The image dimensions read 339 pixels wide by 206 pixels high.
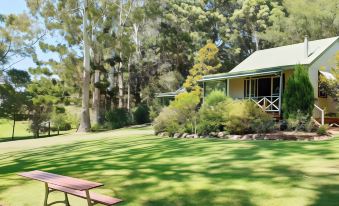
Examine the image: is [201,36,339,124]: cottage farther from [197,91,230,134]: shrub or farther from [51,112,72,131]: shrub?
[51,112,72,131]: shrub

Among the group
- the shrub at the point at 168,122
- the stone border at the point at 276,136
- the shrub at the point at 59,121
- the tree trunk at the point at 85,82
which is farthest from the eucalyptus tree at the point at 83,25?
the stone border at the point at 276,136

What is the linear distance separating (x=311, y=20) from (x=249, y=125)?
23420 millimetres

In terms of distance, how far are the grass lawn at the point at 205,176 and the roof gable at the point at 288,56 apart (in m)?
10.6

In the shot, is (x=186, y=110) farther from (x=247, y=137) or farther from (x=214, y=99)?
(x=247, y=137)

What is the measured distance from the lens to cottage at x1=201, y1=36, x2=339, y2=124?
1912cm

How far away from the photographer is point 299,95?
53.1ft

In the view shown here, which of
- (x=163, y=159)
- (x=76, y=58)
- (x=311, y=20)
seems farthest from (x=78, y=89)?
(x=163, y=159)

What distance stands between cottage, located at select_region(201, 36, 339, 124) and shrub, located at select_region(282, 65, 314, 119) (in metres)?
1.15

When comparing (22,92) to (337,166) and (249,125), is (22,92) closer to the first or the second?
(249,125)

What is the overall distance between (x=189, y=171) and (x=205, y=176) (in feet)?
2.02

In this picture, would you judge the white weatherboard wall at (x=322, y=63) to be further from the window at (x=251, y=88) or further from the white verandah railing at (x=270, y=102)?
→ the window at (x=251, y=88)

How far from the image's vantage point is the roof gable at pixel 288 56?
786 inches

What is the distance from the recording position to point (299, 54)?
21.5m

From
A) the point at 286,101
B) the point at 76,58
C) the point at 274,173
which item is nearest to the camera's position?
the point at 274,173
